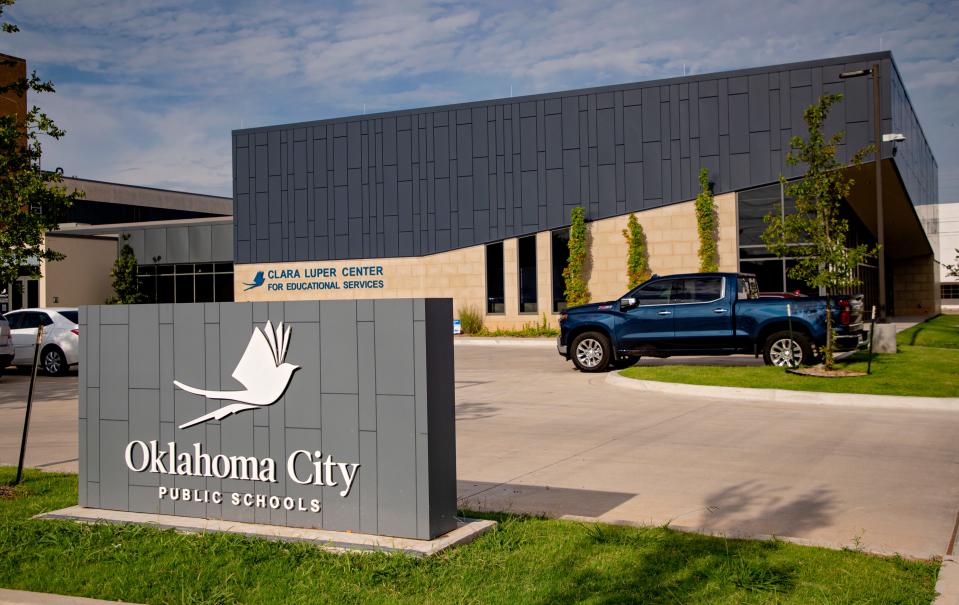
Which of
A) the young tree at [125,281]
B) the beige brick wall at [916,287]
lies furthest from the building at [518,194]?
the beige brick wall at [916,287]

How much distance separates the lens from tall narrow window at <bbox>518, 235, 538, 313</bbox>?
122 feet

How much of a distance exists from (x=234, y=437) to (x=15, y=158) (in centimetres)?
1257

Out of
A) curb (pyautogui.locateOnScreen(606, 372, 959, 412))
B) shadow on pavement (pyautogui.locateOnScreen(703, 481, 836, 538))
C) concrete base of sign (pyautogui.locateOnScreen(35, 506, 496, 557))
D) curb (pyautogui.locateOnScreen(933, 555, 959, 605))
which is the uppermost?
curb (pyautogui.locateOnScreen(606, 372, 959, 412))

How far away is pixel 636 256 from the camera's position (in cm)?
3456

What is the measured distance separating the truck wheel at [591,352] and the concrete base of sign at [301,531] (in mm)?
13192

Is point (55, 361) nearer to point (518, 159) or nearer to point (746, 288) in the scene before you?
point (746, 288)

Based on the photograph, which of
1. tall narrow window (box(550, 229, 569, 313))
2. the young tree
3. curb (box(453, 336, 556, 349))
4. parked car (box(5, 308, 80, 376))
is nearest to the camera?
parked car (box(5, 308, 80, 376))

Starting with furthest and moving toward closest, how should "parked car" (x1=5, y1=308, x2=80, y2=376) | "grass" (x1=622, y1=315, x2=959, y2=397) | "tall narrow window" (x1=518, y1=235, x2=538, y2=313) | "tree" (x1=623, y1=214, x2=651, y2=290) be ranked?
"tall narrow window" (x1=518, y1=235, x2=538, y2=313)
"tree" (x1=623, y1=214, x2=651, y2=290)
"parked car" (x1=5, y1=308, x2=80, y2=376)
"grass" (x1=622, y1=315, x2=959, y2=397)

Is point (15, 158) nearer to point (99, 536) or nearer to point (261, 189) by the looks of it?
point (99, 536)

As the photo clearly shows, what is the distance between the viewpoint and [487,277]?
38156 mm

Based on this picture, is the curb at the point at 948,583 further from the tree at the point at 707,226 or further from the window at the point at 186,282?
the window at the point at 186,282

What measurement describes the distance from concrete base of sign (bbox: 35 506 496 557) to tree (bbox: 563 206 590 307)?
96.0ft

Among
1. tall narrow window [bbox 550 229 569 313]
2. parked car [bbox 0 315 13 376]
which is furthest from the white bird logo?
tall narrow window [bbox 550 229 569 313]

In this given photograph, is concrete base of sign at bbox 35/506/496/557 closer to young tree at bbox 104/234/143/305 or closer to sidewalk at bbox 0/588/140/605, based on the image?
sidewalk at bbox 0/588/140/605
